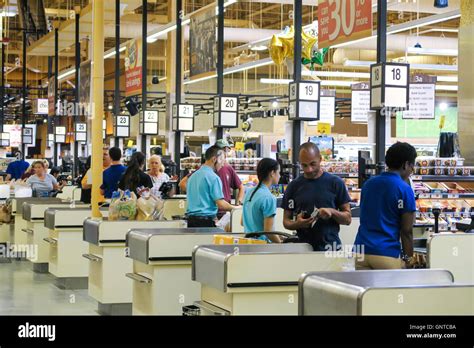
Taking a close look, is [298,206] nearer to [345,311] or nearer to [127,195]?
[345,311]

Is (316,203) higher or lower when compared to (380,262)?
higher

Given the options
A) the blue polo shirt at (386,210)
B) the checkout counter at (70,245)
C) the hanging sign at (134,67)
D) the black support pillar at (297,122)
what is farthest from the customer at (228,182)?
the hanging sign at (134,67)

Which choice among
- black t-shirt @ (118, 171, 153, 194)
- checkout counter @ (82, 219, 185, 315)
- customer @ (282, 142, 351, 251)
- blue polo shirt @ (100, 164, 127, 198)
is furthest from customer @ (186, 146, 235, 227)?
blue polo shirt @ (100, 164, 127, 198)

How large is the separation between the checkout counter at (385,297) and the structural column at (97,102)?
6651 mm

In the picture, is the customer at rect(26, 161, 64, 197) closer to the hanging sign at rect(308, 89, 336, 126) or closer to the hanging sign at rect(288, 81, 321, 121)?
the hanging sign at rect(288, 81, 321, 121)

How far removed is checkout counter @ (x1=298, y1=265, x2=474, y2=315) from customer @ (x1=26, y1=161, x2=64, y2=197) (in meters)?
11.3

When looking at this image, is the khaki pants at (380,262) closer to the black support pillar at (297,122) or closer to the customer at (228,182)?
the customer at (228,182)

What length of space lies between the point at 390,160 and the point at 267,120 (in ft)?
118

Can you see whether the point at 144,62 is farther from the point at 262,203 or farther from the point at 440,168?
the point at 262,203

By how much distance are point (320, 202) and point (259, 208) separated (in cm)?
56

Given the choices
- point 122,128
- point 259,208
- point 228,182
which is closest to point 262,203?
point 259,208

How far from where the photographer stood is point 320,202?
609cm

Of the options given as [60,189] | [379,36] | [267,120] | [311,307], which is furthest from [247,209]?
[267,120]

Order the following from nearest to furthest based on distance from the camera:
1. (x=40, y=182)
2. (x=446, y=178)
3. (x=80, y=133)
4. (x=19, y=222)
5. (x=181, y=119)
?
(x=446, y=178) < (x=19, y=222) < (x=40, y=182) < (x=181, y=119) < (x=80, y=133)
